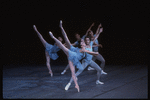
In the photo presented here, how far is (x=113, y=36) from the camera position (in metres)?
10.6

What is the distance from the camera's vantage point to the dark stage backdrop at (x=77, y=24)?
8.84 metres

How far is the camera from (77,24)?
32.7 ft

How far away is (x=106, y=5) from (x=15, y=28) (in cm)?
534

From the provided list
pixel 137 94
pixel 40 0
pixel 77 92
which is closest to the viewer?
pixel 137 94

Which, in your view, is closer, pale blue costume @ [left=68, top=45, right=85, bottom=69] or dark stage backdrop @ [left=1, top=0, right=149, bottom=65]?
pale blue costume @ [left=68, top=45, right=85, bottom=69]

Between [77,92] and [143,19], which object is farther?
[143,19]

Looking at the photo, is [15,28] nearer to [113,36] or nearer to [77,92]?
[113,36]

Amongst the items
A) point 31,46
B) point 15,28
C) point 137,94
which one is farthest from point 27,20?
point 137,94

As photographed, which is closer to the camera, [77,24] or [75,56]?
[75,56]

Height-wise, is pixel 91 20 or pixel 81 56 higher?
pixel 91 20

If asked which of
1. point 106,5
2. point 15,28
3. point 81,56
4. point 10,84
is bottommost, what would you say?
point 10,84

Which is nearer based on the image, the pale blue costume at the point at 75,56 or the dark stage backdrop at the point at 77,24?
the pale blue costume at the point at 75,56

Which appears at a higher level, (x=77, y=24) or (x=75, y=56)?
(x=77, y=24)

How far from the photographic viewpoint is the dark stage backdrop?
884 cm
